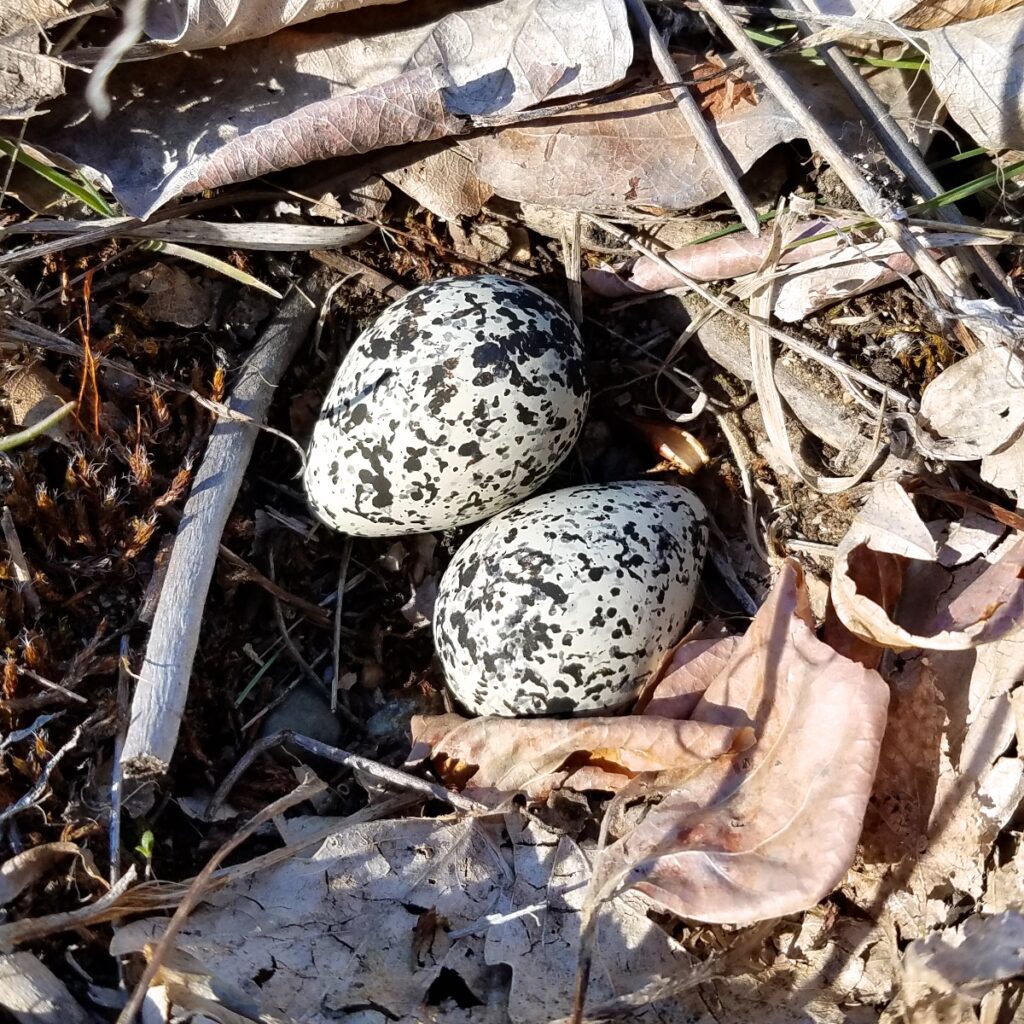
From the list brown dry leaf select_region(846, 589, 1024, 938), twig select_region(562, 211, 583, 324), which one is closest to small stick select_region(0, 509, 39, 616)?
twig select_region(562, 211, 583, 324)

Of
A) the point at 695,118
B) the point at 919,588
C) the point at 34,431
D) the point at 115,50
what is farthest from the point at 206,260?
the point at 919,588

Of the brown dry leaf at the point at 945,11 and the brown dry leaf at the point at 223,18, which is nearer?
the brown dry leaf at the point at 945,11

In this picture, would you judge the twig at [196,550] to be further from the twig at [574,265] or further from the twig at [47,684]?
the twig at [574,265]

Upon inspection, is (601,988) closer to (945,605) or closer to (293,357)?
(945,605)

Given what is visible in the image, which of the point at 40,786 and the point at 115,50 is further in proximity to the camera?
the point at 115,50

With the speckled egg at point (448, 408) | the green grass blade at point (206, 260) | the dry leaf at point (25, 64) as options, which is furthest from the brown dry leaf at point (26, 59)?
the speckled egg at point (448, 408)

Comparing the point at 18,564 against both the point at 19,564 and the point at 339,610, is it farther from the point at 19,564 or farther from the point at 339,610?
the point at 339,610

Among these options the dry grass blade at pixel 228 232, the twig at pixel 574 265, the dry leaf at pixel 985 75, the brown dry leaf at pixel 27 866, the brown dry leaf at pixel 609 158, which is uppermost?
the dry leaf at pixel 985 75
